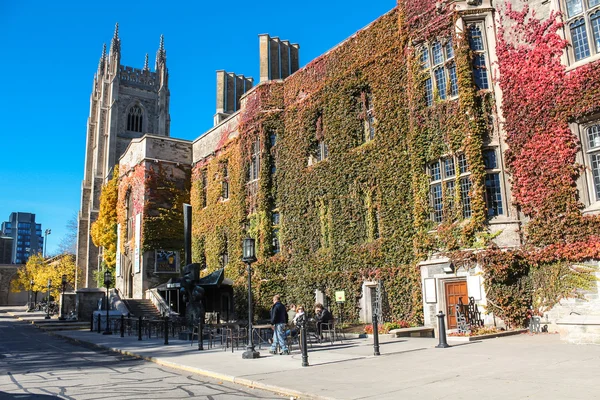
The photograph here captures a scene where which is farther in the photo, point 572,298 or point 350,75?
point 350,75

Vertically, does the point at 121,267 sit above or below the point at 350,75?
below

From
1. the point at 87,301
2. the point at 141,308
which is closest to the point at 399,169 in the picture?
the point at 141,308

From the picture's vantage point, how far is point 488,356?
1138 cm

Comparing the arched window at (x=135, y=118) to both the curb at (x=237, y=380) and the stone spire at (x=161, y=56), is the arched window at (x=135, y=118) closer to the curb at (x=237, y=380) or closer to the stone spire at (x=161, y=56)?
the stone spire at (x=161, y=56)

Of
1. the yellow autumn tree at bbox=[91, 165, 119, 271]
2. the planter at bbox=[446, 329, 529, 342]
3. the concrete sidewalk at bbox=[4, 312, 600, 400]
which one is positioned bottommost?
the concrete sidewalk at bbox=[4, 312, 600, 400]

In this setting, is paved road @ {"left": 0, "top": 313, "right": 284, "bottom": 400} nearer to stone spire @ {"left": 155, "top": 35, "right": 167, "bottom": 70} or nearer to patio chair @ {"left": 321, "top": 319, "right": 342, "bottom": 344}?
patio chair @ {"left": 321, "top": 319, "right": 342, "bottom": 344}

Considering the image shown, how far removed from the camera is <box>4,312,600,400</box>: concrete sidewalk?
7.89 m

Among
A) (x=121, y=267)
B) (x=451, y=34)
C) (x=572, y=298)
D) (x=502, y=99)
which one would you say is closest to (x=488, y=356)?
(x=572, y=298)

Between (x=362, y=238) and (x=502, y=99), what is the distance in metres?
8.00

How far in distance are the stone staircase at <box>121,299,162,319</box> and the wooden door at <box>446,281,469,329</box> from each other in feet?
64.7

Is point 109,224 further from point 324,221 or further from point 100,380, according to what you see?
point 100,380

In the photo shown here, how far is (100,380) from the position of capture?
10742 millimetres

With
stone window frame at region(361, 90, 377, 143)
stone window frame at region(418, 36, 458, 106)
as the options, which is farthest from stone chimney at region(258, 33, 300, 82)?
Answer: stone window frame at region(418, 36, 458, 106)

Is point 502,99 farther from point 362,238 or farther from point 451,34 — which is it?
point 362,238
